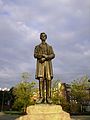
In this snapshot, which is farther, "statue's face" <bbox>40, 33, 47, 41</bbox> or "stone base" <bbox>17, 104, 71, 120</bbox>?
"statue's face" <bbox>40, 33, 47, 41</bbox>

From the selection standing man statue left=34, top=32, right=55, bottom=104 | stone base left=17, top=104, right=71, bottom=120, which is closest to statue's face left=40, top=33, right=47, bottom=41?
standing man statue left=34, top=32, right=55, bottom=104

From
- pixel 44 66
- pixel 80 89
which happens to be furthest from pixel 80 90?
pixel 44 66

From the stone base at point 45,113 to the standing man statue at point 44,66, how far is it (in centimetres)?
73

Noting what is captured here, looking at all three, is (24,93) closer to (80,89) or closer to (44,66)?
(80,89)

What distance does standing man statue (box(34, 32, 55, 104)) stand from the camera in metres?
13.0

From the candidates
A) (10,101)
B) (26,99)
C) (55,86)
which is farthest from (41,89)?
(10,101)

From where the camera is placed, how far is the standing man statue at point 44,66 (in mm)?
12977

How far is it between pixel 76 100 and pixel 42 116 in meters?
54.7

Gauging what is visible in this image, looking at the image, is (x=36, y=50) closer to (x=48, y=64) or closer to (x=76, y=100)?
(x=48, y=64)

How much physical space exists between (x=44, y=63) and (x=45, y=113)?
98.2 inches

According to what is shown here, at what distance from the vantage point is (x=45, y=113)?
475 inches

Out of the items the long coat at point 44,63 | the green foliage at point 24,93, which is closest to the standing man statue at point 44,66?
the long coat at point 44,63

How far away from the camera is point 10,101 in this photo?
103 m

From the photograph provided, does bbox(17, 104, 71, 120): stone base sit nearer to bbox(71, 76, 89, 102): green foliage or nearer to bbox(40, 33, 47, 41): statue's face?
bbox(40, 33, 47, 41): statue's face
